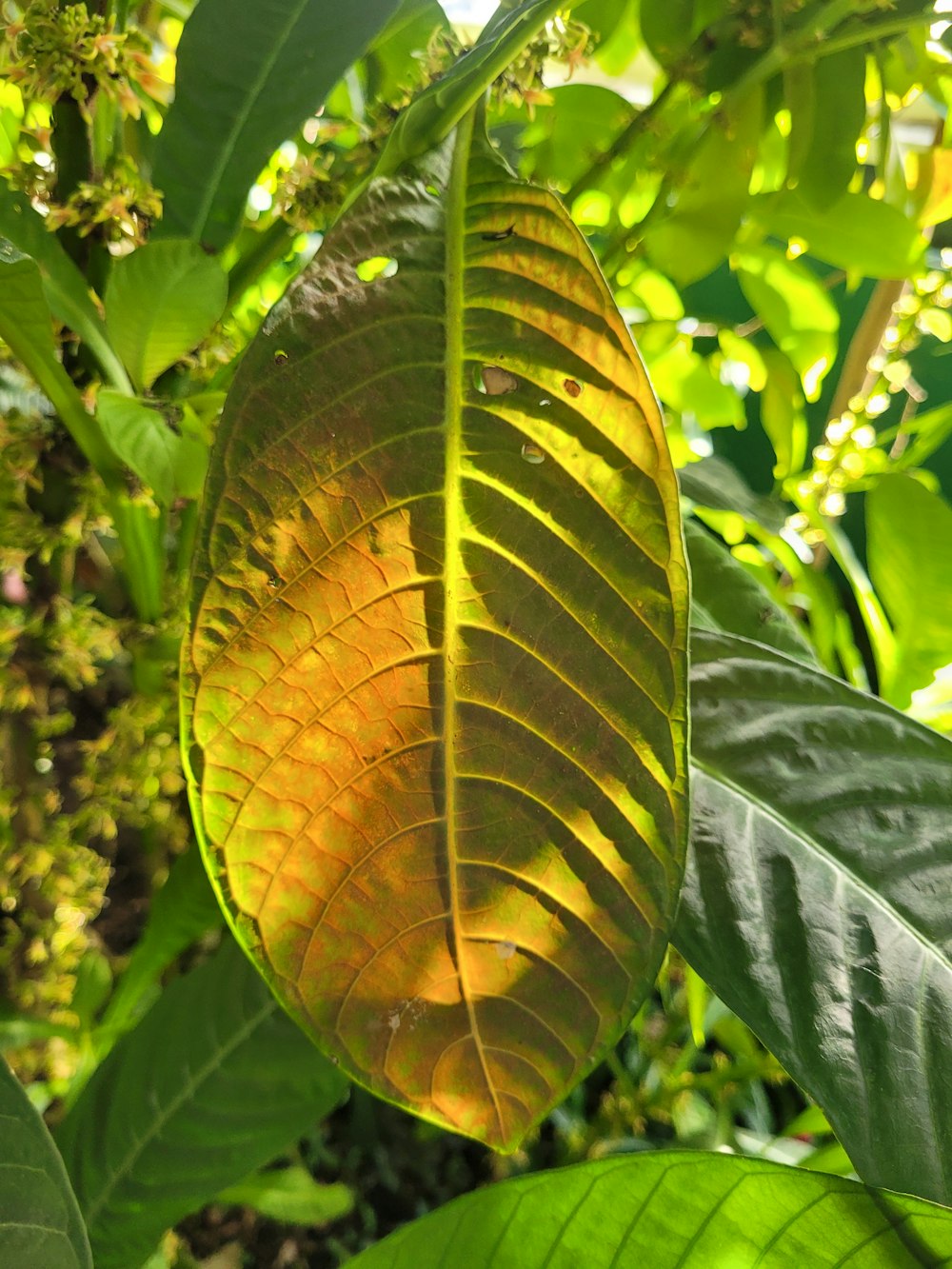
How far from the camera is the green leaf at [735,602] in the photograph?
559 mm

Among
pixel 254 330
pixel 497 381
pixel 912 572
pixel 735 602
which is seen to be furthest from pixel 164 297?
pixel 912 572

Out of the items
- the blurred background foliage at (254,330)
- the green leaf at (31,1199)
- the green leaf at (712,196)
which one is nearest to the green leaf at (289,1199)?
the blurred background foliage at (254,330)

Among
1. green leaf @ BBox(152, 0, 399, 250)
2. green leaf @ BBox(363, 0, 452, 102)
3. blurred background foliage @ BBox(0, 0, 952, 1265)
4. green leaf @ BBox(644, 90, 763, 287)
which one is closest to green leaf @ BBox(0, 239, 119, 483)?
blurred background foliage @ BBox(0, 0, 952, 1265)

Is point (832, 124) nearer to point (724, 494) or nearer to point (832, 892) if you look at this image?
point (724, 494)

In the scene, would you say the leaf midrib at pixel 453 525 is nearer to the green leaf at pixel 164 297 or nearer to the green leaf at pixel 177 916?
the green leaf at pixel 164 297

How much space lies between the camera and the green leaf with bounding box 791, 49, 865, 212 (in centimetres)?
47

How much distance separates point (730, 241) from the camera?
536 millimetres

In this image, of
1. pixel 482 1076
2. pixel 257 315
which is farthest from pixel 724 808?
pixel 257 315

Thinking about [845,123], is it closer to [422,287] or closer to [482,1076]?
[422,287]

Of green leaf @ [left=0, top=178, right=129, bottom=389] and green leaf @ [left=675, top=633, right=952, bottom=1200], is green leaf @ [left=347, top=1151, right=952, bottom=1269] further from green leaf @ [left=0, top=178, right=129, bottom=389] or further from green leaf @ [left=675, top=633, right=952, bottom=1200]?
green leaf @ [left=0, top=178, right=129, bottom=389]

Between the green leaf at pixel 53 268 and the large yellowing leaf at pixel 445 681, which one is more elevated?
the green leaf at pixel 53 268

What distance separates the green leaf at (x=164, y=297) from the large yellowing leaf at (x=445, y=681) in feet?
0.33

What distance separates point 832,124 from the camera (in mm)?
488

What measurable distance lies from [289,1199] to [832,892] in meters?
0.50
